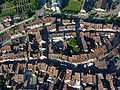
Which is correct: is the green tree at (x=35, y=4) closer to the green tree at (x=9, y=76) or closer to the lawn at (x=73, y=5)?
the lawn at (x=73, y=5)

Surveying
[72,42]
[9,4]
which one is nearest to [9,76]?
[72,42]

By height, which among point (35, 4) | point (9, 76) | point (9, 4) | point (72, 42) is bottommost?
point (9, 76)

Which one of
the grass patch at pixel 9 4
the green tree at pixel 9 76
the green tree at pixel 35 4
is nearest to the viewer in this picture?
the green tree at pixel 9 76

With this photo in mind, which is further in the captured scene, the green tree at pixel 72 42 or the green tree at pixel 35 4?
the green tree at pixel 35 4

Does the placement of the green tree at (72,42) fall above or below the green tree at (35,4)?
below

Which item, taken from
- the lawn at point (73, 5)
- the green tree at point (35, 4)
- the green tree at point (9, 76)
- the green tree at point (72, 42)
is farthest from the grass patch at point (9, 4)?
the green tree at point (72, 42)

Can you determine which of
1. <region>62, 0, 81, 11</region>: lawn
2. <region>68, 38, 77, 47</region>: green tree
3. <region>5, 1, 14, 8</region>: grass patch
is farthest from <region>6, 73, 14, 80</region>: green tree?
<region>62, 0, 81, 11</region>: lawn

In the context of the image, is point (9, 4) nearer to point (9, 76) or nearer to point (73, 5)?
point (73, 5)

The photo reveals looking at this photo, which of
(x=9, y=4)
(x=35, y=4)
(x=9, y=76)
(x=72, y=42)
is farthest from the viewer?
(x=9, y=4)

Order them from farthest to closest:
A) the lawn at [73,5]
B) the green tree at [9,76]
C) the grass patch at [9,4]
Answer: the grass patch at [9,4] → the lawn at [73,5] → the green tree at [9,76]

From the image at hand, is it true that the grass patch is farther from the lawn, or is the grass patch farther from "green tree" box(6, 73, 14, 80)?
"green tree" box(6, 73, 14, 80)

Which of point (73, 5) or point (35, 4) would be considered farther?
point (73, 5)

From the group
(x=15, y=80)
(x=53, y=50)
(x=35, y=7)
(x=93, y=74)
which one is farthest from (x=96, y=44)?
(x=35, y=7)
